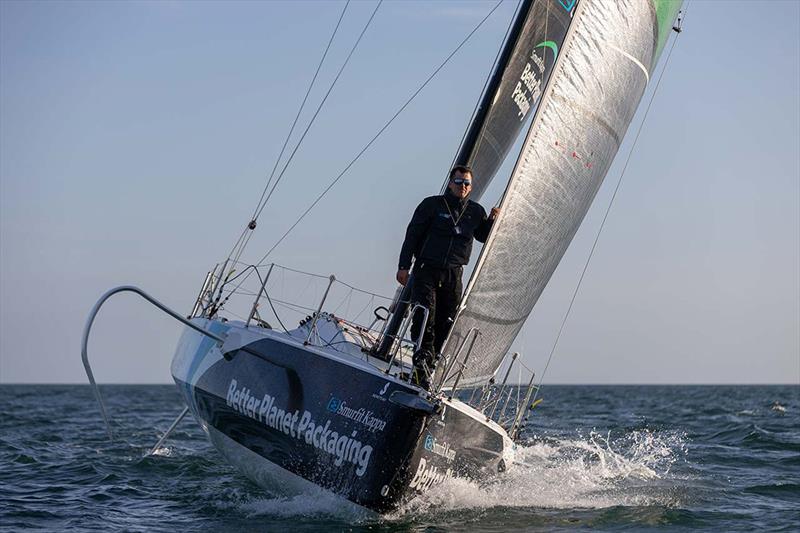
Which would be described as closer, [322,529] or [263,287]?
[322,529]

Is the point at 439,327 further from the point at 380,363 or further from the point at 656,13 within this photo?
the point at 656,13

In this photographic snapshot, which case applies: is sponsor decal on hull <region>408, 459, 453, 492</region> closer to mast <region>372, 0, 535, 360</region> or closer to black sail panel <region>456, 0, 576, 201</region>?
mast <region>372, 0, 535, 360</region>

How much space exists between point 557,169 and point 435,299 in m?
1.49

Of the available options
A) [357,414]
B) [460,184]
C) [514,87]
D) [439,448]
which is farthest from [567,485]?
[514,87]

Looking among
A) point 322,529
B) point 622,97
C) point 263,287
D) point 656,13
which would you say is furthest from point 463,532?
point 656,13

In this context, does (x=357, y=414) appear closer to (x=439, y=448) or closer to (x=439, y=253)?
(x=439, y=448)

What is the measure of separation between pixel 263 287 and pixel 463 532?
2204 millimetres

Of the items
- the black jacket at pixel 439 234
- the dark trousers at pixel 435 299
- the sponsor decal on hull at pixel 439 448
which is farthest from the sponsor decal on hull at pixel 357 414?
the black jacket at pixel 439 234

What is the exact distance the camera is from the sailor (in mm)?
7027

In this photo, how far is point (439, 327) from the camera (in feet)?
23.8

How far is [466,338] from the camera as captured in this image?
681cm

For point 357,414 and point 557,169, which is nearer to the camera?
point 357,414

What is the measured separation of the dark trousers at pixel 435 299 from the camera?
704cm

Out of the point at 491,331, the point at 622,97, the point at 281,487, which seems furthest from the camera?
the point at 622,97
